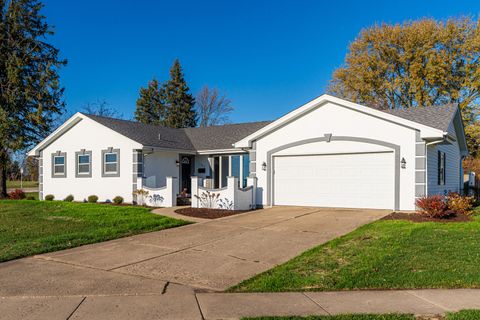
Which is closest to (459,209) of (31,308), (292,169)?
(292,169)

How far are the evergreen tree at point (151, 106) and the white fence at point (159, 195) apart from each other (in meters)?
32.0

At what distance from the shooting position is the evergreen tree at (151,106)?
48438 millimetres

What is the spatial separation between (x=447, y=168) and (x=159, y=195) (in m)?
13.4

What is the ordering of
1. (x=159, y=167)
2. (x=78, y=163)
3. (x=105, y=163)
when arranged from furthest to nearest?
(x=78, y=163)
(x=159, y=167)
(x=105, y=163)

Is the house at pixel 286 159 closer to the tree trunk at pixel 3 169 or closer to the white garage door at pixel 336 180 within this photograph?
the white garage door at pixel 336 180

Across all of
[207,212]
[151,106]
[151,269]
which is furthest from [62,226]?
[151,106]

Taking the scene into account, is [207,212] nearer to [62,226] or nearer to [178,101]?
[62,226]

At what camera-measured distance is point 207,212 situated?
46.3 ft

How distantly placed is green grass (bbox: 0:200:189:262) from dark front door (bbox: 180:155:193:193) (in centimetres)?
673

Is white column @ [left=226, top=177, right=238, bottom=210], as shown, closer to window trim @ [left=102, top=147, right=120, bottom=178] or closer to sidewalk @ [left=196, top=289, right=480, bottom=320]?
window trim @ [left=102, top=147, right=120, bottom=178]

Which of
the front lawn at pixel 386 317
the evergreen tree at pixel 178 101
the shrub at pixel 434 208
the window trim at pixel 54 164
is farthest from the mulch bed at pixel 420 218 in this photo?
the evergreen tree at pixel 178 101

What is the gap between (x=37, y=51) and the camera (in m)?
24.0

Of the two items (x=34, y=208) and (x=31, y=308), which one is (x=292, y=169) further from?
(x=31, y=308)

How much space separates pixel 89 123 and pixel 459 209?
17.4 meters
